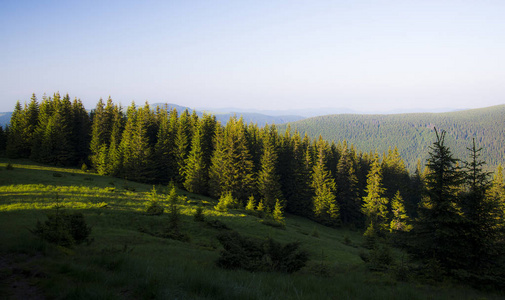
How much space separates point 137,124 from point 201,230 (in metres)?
39.2

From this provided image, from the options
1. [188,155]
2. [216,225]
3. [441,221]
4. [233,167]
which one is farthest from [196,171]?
[441,221]

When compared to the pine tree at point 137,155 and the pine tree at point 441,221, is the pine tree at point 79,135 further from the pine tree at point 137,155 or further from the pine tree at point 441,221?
the pine tree at point 441,221

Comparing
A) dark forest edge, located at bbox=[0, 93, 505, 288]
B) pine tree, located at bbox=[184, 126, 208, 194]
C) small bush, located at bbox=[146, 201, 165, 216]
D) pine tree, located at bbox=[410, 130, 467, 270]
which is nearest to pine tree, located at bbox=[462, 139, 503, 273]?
pine tree, located at bbox=[410, 130, 467, 270]

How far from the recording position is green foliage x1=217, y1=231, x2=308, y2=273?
32.0 ft

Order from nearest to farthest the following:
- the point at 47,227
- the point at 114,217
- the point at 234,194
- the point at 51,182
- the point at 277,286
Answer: the point at 277,286 → the point at 47,227 → the point at 114,217 → the point at 51,182 → the point at 234,194

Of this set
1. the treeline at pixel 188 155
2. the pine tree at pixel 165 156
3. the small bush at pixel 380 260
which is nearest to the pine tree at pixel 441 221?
the small bush at pixel 380 260

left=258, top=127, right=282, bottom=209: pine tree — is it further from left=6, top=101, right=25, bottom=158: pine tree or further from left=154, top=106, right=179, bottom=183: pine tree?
left=6, top=101, right=25, bottom=158: pine tree

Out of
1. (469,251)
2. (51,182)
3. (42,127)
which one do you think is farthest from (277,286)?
(42,127)

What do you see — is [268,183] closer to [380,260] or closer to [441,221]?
[380,260]

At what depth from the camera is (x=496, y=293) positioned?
924 centimetres

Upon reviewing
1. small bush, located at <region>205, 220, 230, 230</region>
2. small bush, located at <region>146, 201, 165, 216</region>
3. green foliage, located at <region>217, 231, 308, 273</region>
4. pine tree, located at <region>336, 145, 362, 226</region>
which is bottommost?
pine tree, located at <region>336, 145, 362, 226</region>

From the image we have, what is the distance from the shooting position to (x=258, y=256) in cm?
1077

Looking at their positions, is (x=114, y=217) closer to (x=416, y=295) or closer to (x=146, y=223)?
(x=146, y=223)

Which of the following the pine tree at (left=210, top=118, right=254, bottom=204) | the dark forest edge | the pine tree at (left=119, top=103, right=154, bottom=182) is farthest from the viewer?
the dark forest edge
